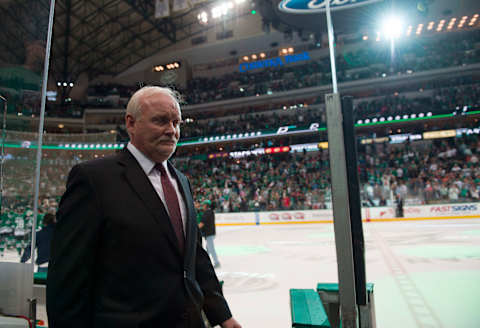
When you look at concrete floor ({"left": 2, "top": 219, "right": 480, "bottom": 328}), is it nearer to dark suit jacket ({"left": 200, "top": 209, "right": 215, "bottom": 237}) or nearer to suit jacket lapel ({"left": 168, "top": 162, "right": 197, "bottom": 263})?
dark suit jacket ({"left": 200, "top": 209, "right": 215, "bottom": 237})

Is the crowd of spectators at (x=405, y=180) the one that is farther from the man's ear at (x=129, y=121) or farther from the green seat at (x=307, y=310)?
the man's ear at (x=129, y=121)

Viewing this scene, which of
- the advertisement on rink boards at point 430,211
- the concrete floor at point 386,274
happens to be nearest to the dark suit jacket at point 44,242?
the concrete floor at point 386,274

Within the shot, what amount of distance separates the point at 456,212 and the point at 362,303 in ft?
37.5

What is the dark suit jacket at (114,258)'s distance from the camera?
2.88 feet

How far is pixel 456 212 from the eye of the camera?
10.4 m

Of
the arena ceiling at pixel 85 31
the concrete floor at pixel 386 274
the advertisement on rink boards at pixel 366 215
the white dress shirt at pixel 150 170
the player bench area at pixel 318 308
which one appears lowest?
the concrete floor at pixel 386 274

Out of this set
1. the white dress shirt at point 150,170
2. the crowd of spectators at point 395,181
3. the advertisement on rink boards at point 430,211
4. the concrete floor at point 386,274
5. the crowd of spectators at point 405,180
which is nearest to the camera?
the white dress shirt at point 150,170

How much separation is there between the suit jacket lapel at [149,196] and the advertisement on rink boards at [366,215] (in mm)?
10722

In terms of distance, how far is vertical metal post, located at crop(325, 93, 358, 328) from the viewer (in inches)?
55.9

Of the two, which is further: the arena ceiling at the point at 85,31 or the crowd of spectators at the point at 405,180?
the crowd of spectators at the point at 405,180

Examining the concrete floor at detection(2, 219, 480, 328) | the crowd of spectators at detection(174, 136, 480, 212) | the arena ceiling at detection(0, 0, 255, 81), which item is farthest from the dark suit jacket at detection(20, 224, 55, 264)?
the crowd of spectators at detection(174, 136, 480, 212)

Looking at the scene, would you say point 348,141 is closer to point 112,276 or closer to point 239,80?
point 112,276

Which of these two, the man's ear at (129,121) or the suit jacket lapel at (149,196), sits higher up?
the man's ear at (129,121)

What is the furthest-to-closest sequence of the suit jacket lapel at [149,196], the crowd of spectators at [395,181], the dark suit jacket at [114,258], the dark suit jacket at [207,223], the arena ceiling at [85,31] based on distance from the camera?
the crowd of spectators at [395,181] → the dark suit jacket at [207,223] → the arena ceiling at [85,31] → the suit jacket lapel at [149,196] → the dark suit jacket at [114,258]
